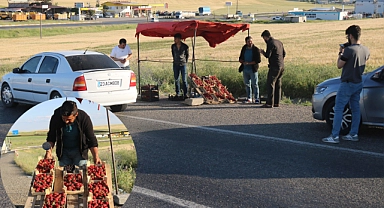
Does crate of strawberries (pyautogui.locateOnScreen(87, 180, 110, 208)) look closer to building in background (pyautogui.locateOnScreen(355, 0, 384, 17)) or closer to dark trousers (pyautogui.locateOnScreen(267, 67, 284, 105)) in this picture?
→ dark trousers (pyautogui.locateOnScreen(267, 67, 284, 105))

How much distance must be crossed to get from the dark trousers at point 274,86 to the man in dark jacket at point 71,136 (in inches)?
435

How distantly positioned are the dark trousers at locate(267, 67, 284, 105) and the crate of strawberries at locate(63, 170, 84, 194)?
11136mm

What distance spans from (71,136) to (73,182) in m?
0.21

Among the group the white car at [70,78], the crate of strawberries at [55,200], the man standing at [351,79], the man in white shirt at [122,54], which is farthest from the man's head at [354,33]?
the man in white shirt at [122,54]

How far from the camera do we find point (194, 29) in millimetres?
14844

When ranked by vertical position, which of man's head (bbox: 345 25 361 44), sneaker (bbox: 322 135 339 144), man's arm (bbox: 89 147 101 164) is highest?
man's head (bbox: 345 25 361 44)

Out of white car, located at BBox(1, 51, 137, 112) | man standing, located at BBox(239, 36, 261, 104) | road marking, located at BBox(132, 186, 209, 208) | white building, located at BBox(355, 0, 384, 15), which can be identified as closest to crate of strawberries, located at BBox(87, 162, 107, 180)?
white car, located at BBox(1, 51, 137, 112)

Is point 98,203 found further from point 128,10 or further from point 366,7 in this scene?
point 128,10

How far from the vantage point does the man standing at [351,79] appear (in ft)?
29.1

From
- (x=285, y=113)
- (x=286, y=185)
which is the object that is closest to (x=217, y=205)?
(x=286, y=185)

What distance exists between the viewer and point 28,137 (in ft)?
6.55

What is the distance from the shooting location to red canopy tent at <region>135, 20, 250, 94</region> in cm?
1467

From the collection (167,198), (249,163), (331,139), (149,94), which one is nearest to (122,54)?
(149,94)

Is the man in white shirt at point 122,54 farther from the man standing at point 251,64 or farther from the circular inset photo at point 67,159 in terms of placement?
the circular inset photo at point 67,159
